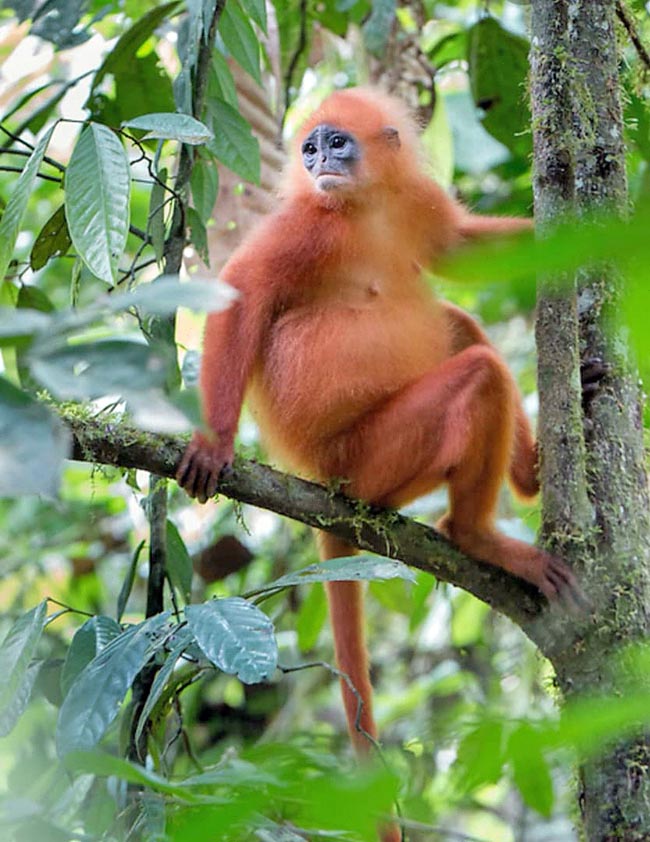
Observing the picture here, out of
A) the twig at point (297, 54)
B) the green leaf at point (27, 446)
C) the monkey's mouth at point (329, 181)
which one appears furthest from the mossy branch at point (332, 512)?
the twig at point (297, 54)

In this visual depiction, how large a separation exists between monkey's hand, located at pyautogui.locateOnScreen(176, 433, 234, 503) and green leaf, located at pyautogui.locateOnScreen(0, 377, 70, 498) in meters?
1.38

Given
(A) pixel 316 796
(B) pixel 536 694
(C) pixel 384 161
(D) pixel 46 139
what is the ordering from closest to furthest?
(A) pixel 316 796
(D) pixel 46 139
(C) pixel 384 161
(B) pixel 536 694

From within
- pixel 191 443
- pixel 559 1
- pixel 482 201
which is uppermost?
pixel 482 201

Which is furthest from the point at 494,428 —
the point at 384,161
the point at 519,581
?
the point at 384,161

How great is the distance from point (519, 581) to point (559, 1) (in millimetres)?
1266

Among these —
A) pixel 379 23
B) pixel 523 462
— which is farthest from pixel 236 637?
pixel 379 23

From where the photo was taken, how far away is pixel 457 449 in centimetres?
251

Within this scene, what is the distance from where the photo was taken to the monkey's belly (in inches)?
109

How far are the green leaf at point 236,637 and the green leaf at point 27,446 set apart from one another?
35.0 inches

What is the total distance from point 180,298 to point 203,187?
2.21 meters

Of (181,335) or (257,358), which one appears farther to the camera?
(181,335)

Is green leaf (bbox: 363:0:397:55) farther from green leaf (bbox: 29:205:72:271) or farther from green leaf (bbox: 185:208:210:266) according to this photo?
green leaf (bbox: 29:205:72:271)

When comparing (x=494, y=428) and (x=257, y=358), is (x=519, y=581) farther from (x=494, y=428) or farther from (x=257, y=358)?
(x=257, y=358)

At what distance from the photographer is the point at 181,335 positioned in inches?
169
